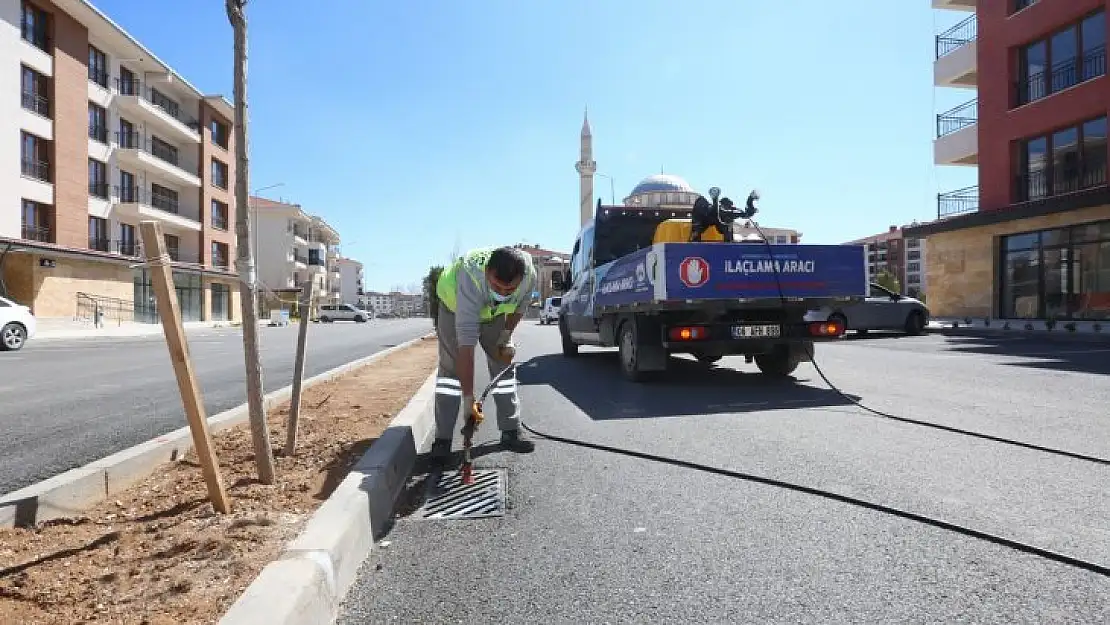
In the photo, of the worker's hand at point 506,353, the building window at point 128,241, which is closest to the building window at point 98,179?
the building window at point 128,241

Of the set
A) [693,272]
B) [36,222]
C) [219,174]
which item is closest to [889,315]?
[693,272]

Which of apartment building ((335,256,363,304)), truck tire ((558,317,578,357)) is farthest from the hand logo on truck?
apartment building ((335,256,363,304))

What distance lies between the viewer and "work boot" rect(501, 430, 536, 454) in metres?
4.87

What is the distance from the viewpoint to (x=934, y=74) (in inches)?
1073

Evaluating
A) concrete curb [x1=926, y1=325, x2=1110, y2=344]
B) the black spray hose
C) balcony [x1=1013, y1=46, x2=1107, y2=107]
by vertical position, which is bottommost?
the black spray hose

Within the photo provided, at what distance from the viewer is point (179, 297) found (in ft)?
134

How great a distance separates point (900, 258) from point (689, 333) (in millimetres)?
147112

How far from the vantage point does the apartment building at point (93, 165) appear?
2747cm

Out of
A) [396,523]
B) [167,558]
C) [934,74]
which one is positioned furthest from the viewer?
[934,74]

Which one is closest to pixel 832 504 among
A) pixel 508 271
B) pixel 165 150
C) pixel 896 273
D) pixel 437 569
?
pixel 437 569

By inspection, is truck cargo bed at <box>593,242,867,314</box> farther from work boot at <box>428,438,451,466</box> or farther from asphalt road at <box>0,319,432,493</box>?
asphalt road at <box>0,319,432,493</box>

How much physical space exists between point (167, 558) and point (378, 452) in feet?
4.99

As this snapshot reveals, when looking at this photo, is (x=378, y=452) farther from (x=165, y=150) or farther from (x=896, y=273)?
(x=896, y=273)

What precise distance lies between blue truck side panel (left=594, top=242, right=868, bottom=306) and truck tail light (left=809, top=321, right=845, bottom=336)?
13.1 inches
